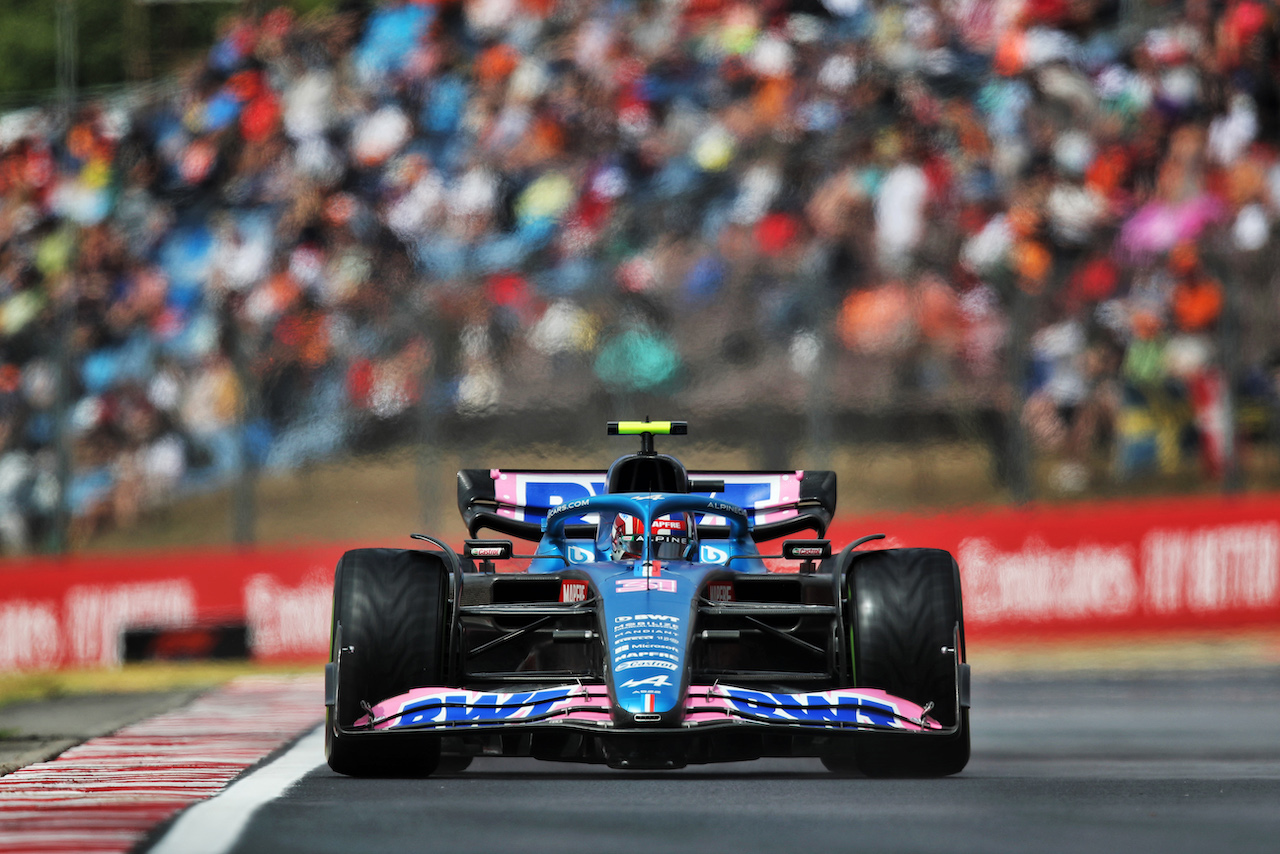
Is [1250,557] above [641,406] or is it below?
below

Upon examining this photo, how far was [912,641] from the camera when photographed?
8250mm

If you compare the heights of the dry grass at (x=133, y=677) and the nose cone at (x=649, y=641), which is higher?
the nose cone at (x=649, y=641)

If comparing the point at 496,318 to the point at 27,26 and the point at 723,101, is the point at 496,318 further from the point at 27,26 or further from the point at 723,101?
the point at 27,26

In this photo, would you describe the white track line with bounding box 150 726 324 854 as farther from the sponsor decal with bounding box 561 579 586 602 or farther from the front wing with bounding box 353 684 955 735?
the sponsor decal with bounding box 561 579 586 602

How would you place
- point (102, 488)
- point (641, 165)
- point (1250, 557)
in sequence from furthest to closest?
point (641, 165)
point (102, 488)
point (1250, 557)

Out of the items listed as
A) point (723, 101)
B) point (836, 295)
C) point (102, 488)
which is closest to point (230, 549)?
point (102, 488)

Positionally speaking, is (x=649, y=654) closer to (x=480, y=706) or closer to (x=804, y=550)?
(x=480, y=706)

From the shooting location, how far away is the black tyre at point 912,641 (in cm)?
820

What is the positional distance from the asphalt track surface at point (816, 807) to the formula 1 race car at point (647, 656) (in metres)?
0.18

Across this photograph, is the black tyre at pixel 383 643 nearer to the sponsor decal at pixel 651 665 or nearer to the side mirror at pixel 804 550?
the sponsor decal at pixel 651 665

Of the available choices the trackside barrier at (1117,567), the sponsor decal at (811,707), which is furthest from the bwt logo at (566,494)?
the trackside barrier at (1117,567)

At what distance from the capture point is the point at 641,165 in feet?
82.8

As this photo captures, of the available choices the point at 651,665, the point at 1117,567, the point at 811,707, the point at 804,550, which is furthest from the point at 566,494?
the point at 1117,567

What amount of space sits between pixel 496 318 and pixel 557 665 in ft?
45.1
